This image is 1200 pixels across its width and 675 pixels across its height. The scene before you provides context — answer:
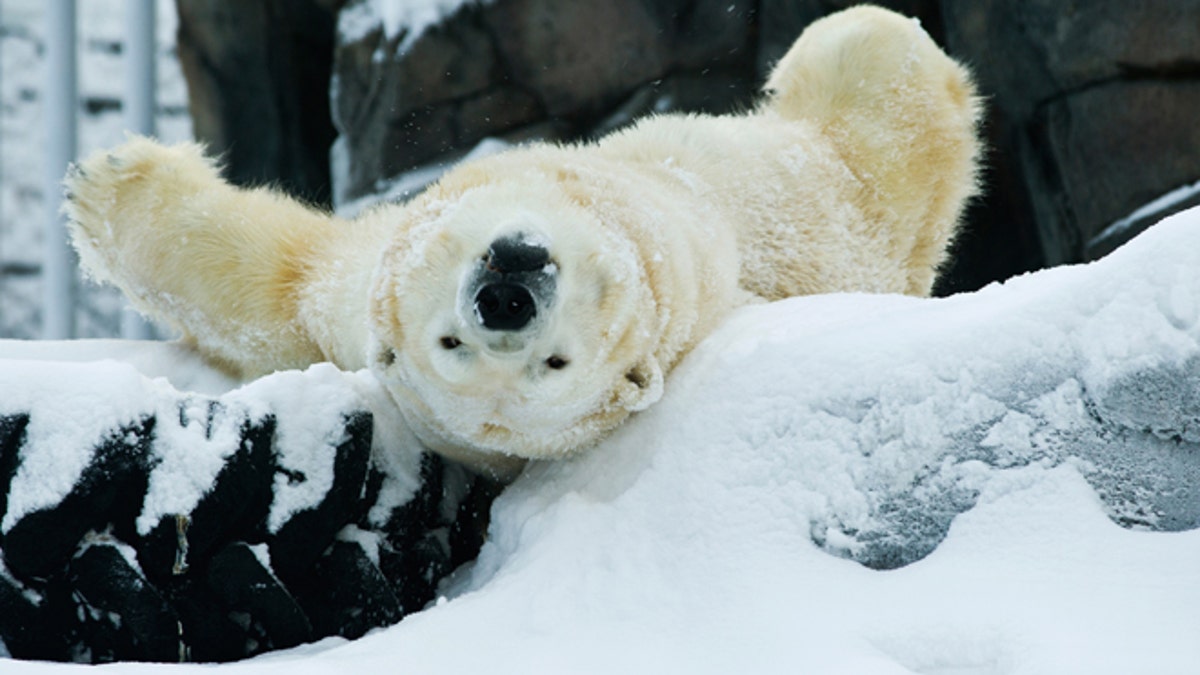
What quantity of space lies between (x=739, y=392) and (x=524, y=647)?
18.6 inches

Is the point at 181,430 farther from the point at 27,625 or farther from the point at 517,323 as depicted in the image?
the point at 517,323

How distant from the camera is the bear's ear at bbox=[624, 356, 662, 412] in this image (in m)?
1.63

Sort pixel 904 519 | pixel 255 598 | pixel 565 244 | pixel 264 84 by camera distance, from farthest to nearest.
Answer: pixel 264 84 < pixel 565 244 < pixel 255 598 < pixel 904 519

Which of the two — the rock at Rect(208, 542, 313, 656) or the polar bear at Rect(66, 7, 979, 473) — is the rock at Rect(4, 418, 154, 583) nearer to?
the rock at Rect(208, 542, 313, 656)

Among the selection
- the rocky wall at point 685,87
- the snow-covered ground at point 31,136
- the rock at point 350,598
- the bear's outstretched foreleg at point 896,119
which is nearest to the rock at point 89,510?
the rock at point 350,598

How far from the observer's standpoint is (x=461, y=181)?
1.73m

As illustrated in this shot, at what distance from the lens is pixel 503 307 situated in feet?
4.83

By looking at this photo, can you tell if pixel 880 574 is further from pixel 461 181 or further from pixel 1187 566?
pixel 461 181

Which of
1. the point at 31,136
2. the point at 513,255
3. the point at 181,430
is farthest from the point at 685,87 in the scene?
the point at 31,136

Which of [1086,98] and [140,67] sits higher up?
[1086,98]

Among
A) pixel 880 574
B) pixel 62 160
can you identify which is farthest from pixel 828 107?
pixel 62 160

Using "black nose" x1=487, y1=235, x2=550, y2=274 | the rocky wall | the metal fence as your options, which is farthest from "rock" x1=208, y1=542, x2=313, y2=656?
the metal fence

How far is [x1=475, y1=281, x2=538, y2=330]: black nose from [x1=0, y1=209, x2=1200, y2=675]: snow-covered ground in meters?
0.24

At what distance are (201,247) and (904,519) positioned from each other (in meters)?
1.39
